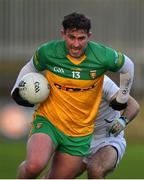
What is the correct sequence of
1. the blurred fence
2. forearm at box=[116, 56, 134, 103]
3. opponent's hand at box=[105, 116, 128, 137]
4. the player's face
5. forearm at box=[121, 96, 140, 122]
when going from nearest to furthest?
the player's face < forearm at box=[116, 56, 134, 103] < opponent's hand at box=[105, 116, 128, 137] < forearm at box=[121, 96, 140, 122] < the blurred fence

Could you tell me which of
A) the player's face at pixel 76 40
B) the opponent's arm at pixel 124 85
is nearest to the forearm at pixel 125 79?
the opponent's arm at pixel 124 85

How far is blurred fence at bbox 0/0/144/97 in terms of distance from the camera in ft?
84.8

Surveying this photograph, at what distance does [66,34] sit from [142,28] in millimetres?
18336

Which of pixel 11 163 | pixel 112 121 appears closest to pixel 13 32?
pixel 11 163

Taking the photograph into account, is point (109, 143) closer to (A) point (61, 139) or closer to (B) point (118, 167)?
(A) point (61, 139)

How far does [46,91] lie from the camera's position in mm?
8656

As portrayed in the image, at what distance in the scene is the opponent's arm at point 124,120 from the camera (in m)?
9.16

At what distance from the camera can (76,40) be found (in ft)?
27.7

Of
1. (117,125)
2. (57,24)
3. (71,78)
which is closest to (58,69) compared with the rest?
(71,78)

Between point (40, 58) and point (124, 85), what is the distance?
92cm

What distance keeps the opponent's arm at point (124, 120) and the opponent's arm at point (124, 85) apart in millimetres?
154

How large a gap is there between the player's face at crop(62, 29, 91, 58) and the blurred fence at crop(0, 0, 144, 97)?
1704cm

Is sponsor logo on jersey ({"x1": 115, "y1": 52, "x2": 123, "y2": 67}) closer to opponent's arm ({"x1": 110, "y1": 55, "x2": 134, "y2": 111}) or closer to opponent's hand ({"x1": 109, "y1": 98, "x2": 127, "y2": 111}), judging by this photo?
opponent's arm ({"x1": 110, "y1": 55, "x2": 134, "y2": 111})

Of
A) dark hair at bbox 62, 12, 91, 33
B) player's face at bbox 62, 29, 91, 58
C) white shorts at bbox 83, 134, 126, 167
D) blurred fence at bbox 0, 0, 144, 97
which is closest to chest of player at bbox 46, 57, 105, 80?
player's face at bbox 62, 29, 91, 58
